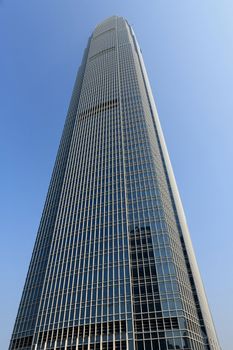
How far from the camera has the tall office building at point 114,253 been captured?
70.3 metres

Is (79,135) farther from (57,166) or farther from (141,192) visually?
(141,192)

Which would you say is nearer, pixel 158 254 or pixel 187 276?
pixel 158 254

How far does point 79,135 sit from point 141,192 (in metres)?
52.5

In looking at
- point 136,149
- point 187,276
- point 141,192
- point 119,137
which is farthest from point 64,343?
point 119,137

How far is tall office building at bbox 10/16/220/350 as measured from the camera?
231ft

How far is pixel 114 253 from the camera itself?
84.4 meters

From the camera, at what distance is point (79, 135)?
13650 cm

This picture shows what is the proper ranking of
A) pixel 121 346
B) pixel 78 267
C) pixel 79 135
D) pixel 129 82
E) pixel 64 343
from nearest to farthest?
pixel 121 346, pixel 64 343, pixel 78 267, pixel 79 135, pixel 129 82

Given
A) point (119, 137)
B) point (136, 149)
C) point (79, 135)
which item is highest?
point (79, 135)

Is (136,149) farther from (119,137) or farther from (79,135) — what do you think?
(79,135)

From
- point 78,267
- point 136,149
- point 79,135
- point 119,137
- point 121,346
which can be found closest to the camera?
point 121,346

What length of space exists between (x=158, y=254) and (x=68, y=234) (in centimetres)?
3261

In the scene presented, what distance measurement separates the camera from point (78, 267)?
86625mm

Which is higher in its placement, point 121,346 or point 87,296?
point 87,296
